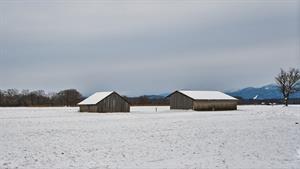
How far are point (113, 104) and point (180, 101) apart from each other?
15.8m

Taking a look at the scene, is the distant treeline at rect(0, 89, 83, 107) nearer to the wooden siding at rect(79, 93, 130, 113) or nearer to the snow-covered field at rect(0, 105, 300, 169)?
the wooden siding at rect(79, 93, 130, 113)

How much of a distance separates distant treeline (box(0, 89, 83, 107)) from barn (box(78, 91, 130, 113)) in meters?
75.1

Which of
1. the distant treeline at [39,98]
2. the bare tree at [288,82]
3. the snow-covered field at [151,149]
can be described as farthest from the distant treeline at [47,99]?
the snow-covered field at [151,149]

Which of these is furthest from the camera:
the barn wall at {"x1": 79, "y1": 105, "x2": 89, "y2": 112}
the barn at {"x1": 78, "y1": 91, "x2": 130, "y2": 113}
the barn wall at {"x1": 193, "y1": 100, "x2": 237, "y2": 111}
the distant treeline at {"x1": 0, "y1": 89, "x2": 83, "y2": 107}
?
the distant treeline at {"x1": 0, "y1": 89, "x2": 83, "y2": 107}

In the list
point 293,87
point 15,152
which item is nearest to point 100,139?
point 15,152

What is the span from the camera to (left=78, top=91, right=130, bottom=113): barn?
7044 centimetres

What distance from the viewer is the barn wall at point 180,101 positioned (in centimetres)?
7704

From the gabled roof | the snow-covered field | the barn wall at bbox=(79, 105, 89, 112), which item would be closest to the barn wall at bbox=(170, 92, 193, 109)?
the gabled roof

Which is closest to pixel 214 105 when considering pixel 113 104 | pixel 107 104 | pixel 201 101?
pixel 201 101

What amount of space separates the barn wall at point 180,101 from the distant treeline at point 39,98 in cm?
7329

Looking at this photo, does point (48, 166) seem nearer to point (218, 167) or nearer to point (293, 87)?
point (218, 167)

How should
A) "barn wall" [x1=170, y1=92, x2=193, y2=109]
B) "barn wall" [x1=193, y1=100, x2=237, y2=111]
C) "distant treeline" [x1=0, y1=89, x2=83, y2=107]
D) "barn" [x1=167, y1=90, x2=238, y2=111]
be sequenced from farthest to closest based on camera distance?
"distant treeline" [x1=0, y1=89, x2=83, y2=107] < "barn wall" [x1=170, y1=92, x2=193, y2=109] < "barn" [x1=167, y1=90, x2=238, y2=111] < "barn wall" [x1=193, y1=100, x2=237, y2=111]

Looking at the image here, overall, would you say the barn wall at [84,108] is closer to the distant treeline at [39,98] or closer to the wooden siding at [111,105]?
the wooden siding at [111,105]

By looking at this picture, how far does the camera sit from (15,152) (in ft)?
59.6
